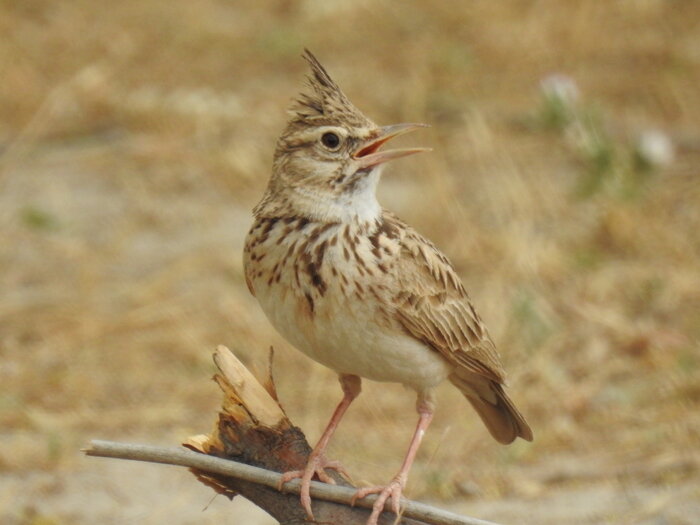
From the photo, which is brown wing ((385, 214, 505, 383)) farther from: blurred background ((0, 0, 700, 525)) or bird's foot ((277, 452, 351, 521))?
blurred background ((0, 0, 700, 525))

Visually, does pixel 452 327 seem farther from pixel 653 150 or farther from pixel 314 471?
pixel 653 150

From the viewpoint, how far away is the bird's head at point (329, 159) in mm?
4332

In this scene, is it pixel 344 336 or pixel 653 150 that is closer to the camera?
pixel 344 336

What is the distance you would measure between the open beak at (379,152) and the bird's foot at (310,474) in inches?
35.9

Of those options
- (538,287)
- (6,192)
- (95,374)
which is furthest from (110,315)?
(538,287)

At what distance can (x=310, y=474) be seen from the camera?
4051 mm

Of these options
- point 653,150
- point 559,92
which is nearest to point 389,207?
point 559,92

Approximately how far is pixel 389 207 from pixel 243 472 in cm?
515

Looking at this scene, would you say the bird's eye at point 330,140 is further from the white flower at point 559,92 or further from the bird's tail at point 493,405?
the white flower at point 559,92

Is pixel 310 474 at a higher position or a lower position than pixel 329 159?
lower

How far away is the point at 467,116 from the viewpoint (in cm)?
993

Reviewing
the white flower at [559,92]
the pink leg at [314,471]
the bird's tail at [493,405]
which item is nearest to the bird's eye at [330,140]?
the pink leg at [314,471]

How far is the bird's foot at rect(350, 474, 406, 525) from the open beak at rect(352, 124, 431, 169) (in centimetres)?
98

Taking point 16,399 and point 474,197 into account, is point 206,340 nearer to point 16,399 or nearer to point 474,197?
point 16,399
